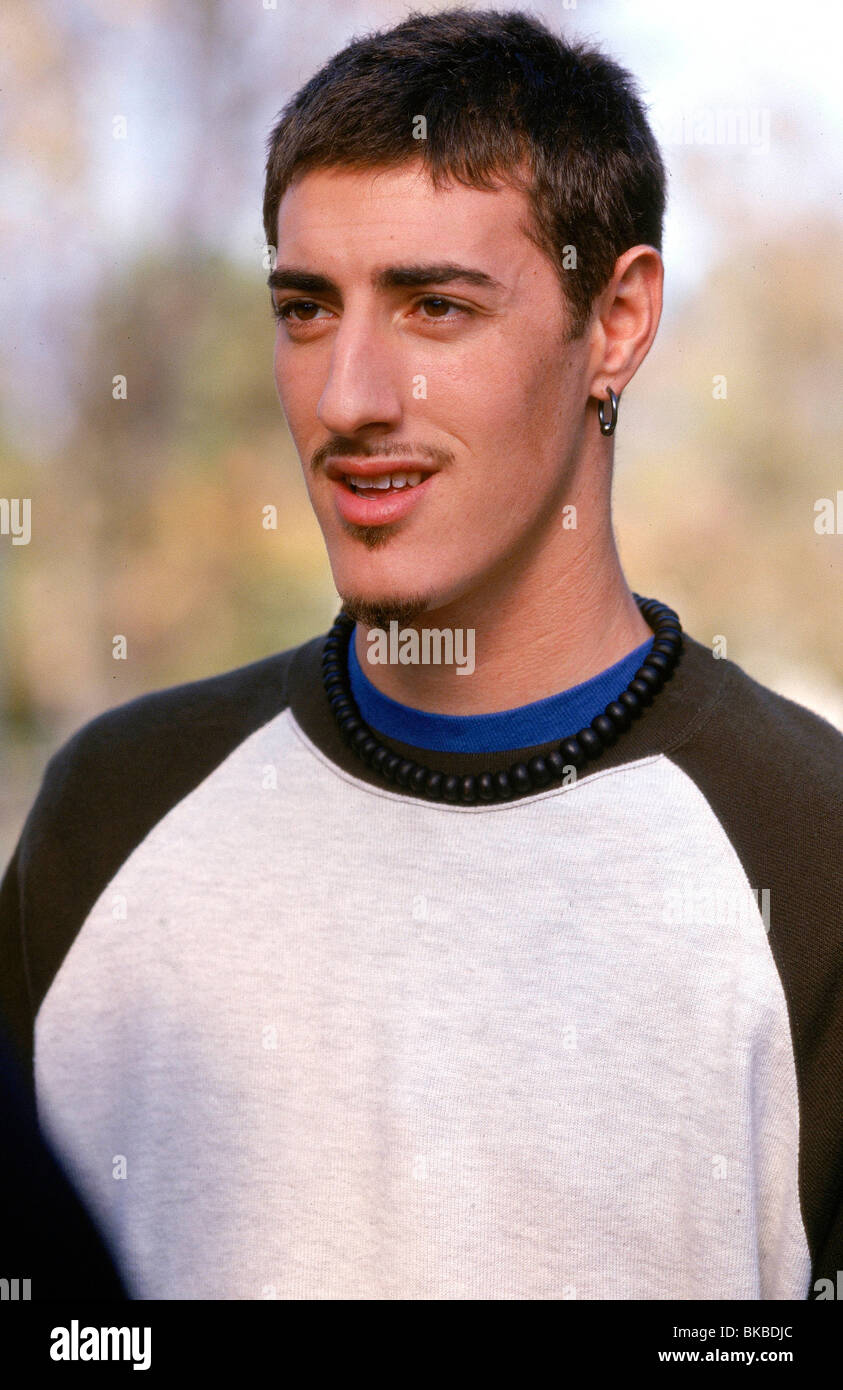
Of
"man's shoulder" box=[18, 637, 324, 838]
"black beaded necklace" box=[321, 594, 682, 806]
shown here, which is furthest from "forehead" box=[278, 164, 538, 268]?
"man's shoulder" box=[18, 637, 324, 838]

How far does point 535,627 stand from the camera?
1744 mm

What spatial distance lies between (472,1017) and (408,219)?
0.91 meters

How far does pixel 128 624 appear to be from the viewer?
6.23m

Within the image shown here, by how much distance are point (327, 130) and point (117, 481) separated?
15.7 ft

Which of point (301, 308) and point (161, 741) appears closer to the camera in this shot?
point (301, 308)

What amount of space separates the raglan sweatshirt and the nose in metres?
0.42

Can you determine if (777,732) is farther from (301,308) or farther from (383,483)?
(301,308)

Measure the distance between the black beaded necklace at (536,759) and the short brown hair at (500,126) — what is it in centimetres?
42

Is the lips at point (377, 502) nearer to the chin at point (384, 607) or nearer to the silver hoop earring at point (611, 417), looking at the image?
the chin at point (384, 607)

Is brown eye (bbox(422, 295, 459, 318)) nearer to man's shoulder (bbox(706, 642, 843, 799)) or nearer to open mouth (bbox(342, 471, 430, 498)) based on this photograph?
open mouth (bbox(342, 471, 430, 498))

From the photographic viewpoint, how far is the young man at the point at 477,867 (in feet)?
5.15

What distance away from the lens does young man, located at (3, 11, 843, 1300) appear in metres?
1.57

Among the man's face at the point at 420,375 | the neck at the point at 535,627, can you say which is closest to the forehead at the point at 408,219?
the man's face at the point at 420,375

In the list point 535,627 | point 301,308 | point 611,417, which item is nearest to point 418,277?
point 301,308
